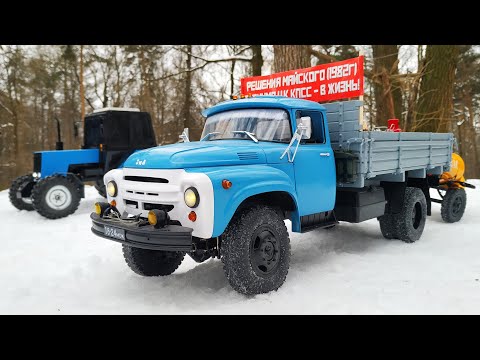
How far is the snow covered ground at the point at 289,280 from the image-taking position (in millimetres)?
4012

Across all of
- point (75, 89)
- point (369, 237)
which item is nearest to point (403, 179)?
point (369, 237)

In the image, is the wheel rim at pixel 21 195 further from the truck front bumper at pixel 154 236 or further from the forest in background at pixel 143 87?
the truck front bumper at pixel 154 236

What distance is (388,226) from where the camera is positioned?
6.89 m

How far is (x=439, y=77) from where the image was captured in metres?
11.4

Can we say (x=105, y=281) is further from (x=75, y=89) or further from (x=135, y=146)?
(x=75, y=89)

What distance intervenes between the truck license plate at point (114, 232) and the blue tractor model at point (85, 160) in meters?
5.86

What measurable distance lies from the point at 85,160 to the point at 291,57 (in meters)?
5.92

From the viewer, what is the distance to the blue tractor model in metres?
9.58

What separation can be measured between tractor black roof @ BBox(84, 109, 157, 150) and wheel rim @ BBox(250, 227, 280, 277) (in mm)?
7218

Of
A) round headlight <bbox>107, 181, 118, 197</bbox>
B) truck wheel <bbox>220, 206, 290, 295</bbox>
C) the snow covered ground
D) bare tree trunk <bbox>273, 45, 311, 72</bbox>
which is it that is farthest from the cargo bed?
bare tree trunk <bbox>273, 45, 311, 72</bbox>

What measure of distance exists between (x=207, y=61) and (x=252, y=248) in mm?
9113

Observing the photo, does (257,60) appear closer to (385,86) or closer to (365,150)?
(385,86)

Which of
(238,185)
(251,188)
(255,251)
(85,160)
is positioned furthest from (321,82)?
(85,160)

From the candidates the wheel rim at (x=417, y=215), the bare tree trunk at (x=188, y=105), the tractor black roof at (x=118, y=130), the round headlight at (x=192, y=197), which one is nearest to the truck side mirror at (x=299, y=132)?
the round headlight at (x=192, y=197)
